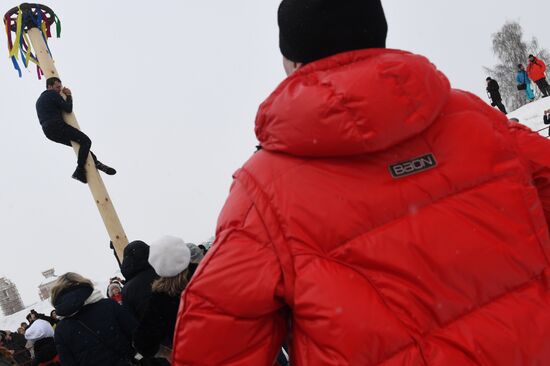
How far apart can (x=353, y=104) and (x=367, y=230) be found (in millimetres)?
321

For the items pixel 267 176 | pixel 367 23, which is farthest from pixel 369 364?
pixel 367 23

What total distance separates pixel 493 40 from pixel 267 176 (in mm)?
43399

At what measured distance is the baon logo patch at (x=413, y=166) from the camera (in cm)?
120

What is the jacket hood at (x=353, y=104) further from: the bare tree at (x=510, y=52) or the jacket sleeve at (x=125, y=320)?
the bare tree at (x=510, y=52)

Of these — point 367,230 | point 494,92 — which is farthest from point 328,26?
point 494,92

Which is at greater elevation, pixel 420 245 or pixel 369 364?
pixel 420 245

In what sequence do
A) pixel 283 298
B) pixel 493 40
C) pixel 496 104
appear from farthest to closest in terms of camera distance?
pixel 493 40 → pixel 496 104 → pixel 283 298

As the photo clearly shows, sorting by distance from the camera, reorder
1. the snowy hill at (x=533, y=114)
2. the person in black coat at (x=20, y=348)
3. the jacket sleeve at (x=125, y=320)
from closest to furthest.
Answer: the jacket sleeve at (x=125, y=320), the person in black coat at (x=20, y=348), the snowy hill at (x=533, y=114)

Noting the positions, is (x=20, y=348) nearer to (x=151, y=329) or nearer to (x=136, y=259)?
(x=136, y=259)

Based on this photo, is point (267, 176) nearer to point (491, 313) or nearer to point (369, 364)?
point (369, 364)

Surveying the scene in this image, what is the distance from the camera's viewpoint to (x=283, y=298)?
3.91 ft

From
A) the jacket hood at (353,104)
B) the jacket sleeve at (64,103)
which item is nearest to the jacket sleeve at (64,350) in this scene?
the jacket sleeve at (64,103)

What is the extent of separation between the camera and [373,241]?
45.4 inches

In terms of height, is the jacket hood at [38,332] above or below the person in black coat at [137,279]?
below
